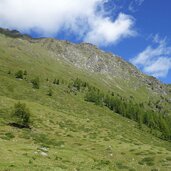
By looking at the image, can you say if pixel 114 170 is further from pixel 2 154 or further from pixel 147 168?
pixel 2 154

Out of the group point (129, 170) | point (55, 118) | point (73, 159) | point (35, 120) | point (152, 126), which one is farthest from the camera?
point (152, 126)

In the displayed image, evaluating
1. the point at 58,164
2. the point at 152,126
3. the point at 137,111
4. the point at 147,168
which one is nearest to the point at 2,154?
the point at 58,164

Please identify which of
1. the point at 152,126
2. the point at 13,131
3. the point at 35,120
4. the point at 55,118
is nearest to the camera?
the point at 13,131

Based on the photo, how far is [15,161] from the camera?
28.3 metres

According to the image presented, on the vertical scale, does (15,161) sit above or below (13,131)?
below

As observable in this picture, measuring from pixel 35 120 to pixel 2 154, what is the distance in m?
38.3

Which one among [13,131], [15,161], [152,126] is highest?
[152,126]

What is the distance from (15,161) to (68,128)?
43036mm

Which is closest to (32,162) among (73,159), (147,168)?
(73,159)

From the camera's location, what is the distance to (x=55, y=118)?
78750mm

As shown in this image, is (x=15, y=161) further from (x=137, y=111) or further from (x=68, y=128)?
(x=137, y=111)

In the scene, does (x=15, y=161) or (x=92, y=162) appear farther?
(x=92, y=162)

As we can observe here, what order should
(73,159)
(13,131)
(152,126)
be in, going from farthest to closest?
(152,126)
(13,131)
(73,159)

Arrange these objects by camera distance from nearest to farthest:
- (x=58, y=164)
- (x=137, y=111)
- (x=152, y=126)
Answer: (x=58, y=164)
(x=152, y=126)
(x=137, y=111)
